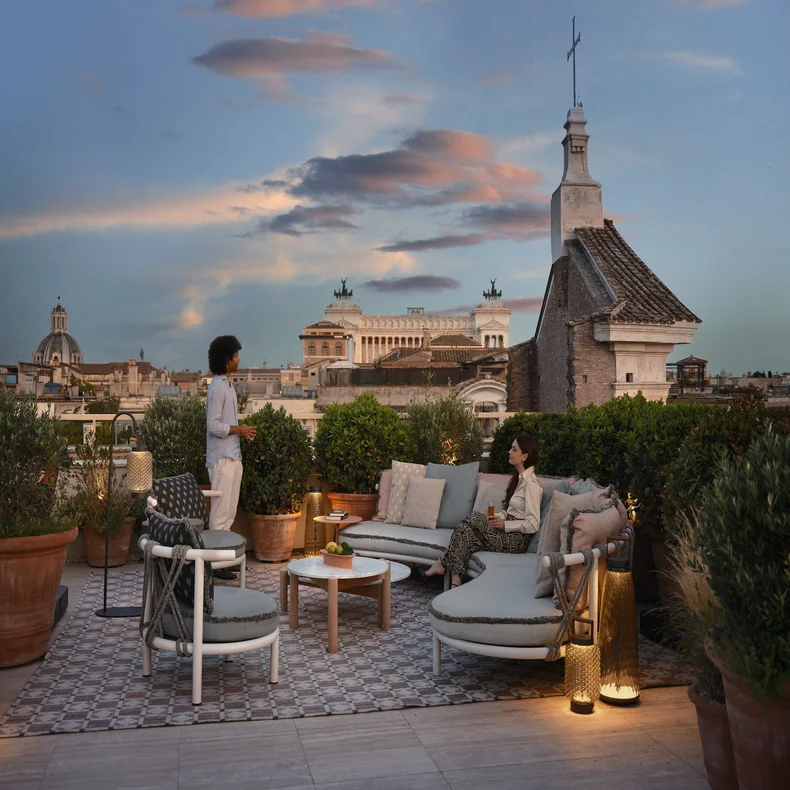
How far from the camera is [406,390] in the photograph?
28.1m

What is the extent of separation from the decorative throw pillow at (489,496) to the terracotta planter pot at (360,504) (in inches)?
56.0

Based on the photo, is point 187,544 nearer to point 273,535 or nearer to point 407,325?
point 273,535

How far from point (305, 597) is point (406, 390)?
21.8 metres

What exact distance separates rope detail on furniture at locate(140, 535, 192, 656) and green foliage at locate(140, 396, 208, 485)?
373 centimetres

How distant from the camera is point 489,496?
659cm

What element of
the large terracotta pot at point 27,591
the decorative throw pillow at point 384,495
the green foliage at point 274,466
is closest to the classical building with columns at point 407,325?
the green foliage at point 274,466

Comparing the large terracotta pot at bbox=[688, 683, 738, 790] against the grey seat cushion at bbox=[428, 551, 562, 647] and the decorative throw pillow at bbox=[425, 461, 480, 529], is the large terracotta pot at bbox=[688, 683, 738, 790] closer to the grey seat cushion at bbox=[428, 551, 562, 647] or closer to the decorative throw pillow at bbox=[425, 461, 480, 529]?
the grey seat cushion at bbox=[428, 551, 562, 647]

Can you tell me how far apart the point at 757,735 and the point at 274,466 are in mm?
5733

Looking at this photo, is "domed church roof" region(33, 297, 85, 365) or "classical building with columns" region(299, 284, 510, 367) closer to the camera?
"classical building with columns" region(299, 284, 510, 367)

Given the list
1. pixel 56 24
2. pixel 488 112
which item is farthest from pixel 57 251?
pixel 488 112

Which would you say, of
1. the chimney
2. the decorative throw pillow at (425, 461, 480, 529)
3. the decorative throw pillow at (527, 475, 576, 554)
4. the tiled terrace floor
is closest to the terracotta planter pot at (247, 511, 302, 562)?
the decorative throw pillow at (425, 461, 480, 529)

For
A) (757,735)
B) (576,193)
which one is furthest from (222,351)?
(576,193)

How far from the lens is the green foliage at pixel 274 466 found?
770 centimetres

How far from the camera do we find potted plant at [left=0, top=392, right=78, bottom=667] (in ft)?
14.5
